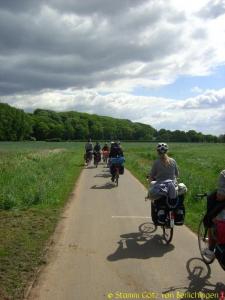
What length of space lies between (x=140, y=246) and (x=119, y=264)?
1423 mm

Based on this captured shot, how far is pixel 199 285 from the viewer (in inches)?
256

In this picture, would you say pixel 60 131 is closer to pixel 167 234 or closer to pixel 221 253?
pixel 167 234

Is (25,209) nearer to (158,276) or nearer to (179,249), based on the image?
(179,249)

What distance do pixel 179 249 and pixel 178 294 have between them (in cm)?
254

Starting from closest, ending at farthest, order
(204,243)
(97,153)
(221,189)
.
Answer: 1. (221,189)
2. (204,243)
3. (97,153)

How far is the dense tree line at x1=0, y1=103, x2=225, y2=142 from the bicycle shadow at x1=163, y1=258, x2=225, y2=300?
126m

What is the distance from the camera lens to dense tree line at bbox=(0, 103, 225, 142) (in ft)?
440

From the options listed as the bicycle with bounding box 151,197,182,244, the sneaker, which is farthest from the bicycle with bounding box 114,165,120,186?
the sneaker

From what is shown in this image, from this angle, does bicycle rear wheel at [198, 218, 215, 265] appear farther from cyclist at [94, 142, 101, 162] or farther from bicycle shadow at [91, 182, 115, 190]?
cyclist at [94, 142, 101, 162]

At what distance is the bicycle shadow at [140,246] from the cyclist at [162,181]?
44 centimetres

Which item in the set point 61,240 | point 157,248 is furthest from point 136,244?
point 61,240

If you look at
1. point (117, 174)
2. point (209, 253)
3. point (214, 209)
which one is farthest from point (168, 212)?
point (117, 174)

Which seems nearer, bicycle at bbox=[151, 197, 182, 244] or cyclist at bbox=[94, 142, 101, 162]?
bicycle at bbox=[151, 197, 182, 244]

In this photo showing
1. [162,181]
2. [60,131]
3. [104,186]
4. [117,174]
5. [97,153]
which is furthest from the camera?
[60,131]
